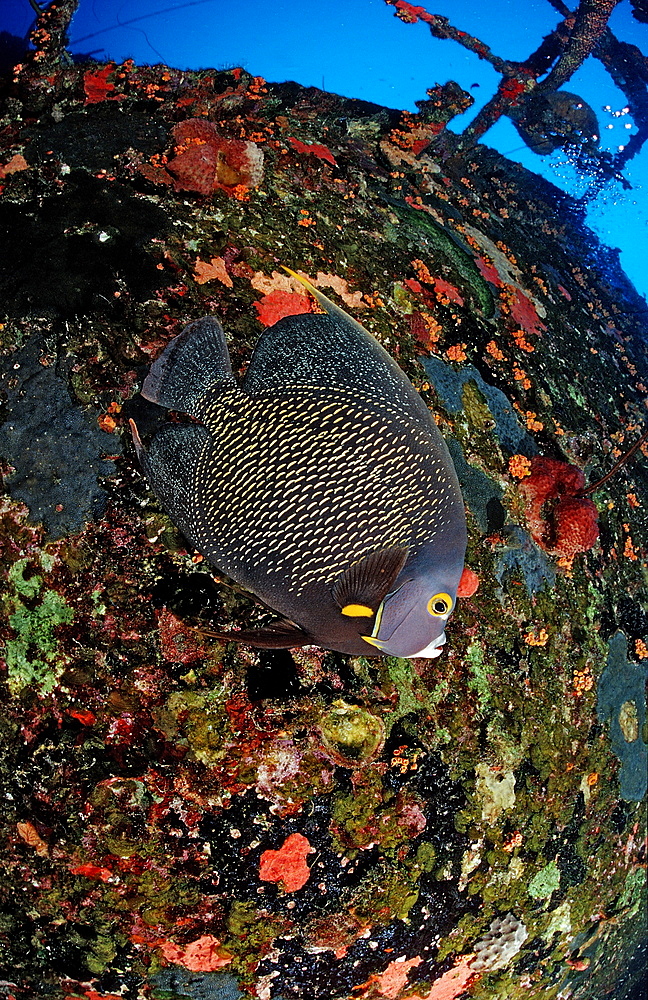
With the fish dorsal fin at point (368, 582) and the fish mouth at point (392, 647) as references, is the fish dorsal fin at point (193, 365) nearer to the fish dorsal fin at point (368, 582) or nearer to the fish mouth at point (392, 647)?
the fish dorsal fin at point (368, 582)

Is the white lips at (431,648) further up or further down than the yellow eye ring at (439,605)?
further down

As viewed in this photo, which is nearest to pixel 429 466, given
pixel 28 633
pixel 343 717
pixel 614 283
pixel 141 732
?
pixel 343 717

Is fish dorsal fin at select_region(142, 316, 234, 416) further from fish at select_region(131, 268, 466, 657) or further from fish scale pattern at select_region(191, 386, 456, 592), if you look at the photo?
fish scale pattern at select_region(191, 386, 456, 592)

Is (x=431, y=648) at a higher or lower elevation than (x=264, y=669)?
higher

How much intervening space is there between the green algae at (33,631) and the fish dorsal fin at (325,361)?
4.13 feet

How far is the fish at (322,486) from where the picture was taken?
1.83 metres

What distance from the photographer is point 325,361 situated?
202cm

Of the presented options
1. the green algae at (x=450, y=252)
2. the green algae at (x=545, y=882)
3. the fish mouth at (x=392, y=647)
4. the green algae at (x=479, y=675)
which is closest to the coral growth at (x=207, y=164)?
the green algae at (x=450, y=252)

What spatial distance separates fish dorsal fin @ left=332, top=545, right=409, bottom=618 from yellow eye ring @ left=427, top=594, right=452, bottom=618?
132 millimetres

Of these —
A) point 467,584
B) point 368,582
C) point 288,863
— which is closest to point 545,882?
point 288,863

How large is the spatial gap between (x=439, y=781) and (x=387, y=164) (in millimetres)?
4538

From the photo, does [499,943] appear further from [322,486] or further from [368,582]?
[322,486]

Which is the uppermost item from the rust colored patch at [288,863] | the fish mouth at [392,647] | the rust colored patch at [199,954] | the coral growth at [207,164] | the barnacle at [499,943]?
the coral growth at [207,164]

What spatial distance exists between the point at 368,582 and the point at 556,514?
2.05 meters
